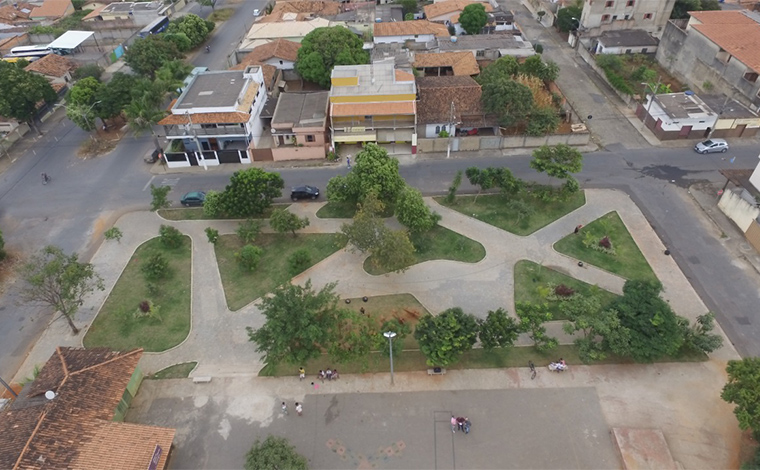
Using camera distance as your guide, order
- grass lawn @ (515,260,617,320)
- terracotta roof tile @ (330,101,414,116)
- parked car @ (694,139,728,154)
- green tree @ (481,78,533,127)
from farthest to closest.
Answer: terracotta roof tile @ (330,101,414,116), green tree @ (481,78,533,127), parked car @ (694,139,728,154), grass lawn @ (515,260,617,320)

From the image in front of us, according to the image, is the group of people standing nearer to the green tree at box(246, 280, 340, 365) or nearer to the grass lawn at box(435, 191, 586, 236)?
the green tree at box(246, 280, 340, 365)

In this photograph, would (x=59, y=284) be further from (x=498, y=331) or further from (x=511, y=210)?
(x=511, y=210)

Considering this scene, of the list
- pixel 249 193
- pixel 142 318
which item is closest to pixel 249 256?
pixel 249 193

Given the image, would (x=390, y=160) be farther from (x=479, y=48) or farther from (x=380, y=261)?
(x=479, y=48)

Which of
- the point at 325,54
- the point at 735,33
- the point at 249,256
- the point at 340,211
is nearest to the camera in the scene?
the point at 249,256

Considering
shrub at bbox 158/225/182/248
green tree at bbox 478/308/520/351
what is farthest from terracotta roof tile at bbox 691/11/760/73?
shrub at bbox 158/225/182/248

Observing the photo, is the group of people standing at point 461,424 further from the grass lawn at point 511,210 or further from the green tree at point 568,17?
the green tree at point 568,17

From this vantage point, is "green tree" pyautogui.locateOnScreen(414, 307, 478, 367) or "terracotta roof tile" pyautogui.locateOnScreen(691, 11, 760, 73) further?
"terracotta roof tile" pyautogui.locateOnScreen(691, 11, 760, 73)
